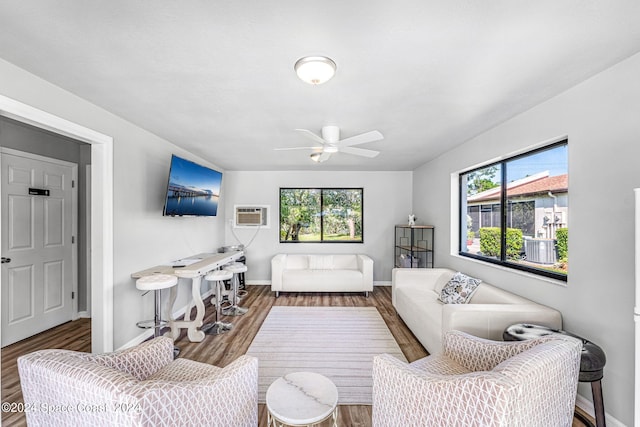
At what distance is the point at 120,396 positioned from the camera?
0.98 metres

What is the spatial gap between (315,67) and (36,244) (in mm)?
3791

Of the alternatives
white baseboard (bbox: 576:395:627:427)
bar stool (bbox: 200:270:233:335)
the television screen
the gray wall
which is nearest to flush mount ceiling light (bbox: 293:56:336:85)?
the television screen

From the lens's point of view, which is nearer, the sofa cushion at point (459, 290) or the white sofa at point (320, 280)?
the sofa cushion at point (459, 290)

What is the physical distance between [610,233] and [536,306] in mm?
793

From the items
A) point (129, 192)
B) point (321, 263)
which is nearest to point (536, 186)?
point (321, 263)

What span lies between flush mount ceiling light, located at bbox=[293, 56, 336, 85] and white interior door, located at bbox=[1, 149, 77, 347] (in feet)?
11.1

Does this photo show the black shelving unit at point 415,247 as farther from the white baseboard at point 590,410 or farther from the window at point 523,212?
the white baseboard at point 590,410

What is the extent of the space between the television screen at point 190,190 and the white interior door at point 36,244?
1483mm

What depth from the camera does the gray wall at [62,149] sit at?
2.89 meters

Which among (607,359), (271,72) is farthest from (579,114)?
(271,72)

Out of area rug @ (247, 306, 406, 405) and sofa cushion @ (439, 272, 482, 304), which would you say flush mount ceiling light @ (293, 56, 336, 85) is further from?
sofa cushion @ (439, 272, 482, 304)

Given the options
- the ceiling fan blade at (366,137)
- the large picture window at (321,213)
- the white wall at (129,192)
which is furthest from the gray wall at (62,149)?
the ceiling fan blade at (366,137)

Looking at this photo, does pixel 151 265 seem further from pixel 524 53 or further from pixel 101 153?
pixel 524 53

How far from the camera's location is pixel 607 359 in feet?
5.81
